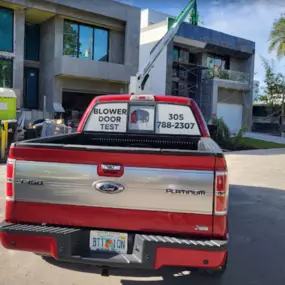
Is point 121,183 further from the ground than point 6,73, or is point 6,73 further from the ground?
point 6,73

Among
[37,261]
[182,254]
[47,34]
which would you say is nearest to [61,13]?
[47,34]

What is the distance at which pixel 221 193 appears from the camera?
2932 millimetres

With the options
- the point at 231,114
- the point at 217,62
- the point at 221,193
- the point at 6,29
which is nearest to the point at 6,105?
the point at 6,29

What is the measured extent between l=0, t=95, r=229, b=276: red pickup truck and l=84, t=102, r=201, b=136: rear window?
89.9 inches

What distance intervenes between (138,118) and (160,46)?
1683 centimetres

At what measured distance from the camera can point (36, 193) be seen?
3156 millimetres

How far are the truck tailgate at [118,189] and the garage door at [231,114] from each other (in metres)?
25.2

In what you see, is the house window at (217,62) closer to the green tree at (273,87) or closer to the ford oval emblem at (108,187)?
the green tree at (273,87)

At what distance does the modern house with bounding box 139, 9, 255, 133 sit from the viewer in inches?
971

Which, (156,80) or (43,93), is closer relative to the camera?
(43,93)

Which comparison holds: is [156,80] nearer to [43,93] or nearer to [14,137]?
[43,93]

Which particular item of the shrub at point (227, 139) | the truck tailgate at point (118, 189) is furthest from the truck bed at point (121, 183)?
the shrub at point (227, 139)

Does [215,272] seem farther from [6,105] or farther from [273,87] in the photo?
[273,87]

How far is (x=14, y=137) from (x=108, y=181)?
10.4 meters
